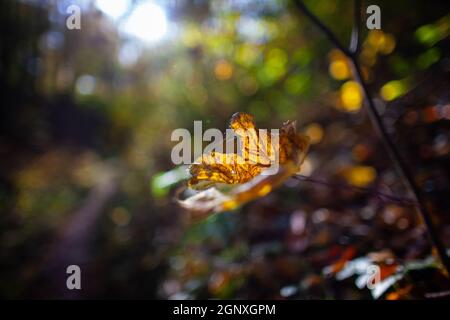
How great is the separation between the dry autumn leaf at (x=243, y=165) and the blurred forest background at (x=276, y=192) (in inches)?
5.9

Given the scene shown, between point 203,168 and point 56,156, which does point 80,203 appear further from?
point 203,168

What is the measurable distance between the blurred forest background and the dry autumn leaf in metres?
0.15

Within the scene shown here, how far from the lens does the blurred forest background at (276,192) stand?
169cm

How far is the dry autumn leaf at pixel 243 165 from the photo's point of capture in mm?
878

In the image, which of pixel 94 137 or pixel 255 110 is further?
pixel 94 137

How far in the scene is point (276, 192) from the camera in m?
2.75

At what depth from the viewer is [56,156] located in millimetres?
9414

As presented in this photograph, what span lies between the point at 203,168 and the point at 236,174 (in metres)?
0.09

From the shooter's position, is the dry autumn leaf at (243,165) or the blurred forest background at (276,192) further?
the blurred forest background at (276,192)

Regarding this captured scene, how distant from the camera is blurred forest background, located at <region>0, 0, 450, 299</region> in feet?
5.55

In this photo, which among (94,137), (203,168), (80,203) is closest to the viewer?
(203,168)
